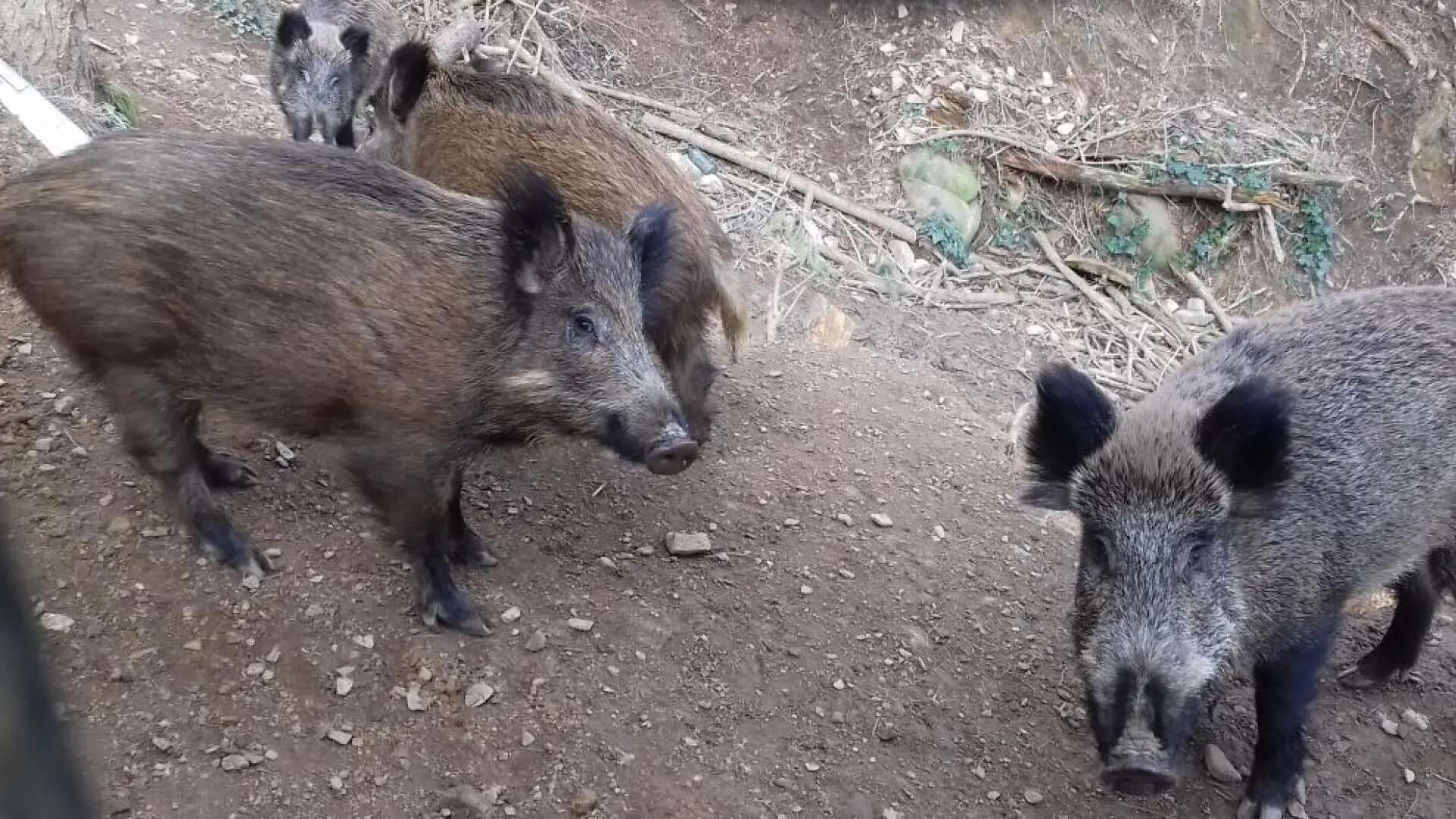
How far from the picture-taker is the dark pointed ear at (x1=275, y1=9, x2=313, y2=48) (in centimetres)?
659

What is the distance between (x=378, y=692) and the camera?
3180mm

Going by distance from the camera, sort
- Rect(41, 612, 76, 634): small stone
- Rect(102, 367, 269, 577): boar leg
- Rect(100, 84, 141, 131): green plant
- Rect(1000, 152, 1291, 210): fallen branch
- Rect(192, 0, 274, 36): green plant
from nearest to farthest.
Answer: Rect(41, 612, 76, 634): small stone < Rect(102, 367, 269, 577): boar leg < Rect(100, 84, 141, 131): green plant < Rect(192, 0, 274, 36): green plant < Rect(1000, 152, 1291, 210): fallen branch

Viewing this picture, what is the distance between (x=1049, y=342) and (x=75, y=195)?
19.7ft

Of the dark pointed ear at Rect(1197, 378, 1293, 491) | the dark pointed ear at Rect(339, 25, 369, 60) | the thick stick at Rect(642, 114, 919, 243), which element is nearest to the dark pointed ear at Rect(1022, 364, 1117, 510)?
the dark pointed ear at Rect(1197, 378, 1293, 491)

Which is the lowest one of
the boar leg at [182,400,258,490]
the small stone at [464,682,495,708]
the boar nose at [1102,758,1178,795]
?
the small stone at [464,682,495,708]

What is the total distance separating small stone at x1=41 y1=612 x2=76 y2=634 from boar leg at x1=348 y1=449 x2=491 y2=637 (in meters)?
0.83

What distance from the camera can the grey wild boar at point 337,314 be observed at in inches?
Result: 127

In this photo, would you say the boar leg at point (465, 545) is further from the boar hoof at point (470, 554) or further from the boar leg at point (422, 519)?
the boar leg at point (422, 519)

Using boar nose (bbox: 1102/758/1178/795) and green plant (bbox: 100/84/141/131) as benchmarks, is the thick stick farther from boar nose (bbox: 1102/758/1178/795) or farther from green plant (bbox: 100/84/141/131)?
boar nose (bbox: 1102/758/1178/795)

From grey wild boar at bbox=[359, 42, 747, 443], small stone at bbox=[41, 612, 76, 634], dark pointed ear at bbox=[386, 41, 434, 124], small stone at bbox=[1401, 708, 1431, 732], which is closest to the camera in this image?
small stone at bbox=[41, 612, 76, 634]

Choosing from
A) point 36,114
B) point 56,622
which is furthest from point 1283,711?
point 36,114

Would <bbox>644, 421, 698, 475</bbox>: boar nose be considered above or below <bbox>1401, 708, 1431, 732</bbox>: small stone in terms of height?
above

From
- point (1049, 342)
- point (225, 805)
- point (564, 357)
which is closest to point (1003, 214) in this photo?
point (1049, 342)

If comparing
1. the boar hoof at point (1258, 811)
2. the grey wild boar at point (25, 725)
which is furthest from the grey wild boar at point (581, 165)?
the grey wild boar at point (25, 725)
